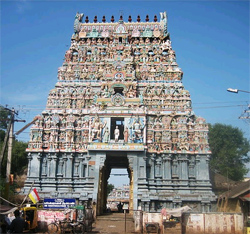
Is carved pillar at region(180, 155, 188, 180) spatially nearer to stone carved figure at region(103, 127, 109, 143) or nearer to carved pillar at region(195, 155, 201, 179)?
carved pillar at region(195, 155, 201, 179)

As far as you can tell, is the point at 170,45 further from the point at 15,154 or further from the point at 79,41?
the point at 15,154

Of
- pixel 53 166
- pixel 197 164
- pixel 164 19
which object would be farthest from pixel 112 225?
pixel 164 19

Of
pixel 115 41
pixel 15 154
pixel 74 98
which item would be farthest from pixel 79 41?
pixel 15 154

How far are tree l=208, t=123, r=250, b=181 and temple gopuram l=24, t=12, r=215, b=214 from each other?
58.7 ft

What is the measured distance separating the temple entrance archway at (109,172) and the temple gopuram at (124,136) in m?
0.11

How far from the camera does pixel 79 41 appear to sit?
39.3 m

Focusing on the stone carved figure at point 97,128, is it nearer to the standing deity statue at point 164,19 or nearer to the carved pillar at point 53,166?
the carved pillar at point 53,166

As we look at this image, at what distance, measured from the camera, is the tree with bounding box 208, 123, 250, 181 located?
156 ft

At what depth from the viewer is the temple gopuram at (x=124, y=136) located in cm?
2972

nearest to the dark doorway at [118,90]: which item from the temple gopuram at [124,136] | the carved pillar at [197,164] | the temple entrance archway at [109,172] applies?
the temple gopuram at [124,136]

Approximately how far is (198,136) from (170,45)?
12.6 metres

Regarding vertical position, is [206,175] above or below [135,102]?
below

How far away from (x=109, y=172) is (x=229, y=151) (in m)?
20.1

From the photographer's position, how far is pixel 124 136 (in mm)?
31062
